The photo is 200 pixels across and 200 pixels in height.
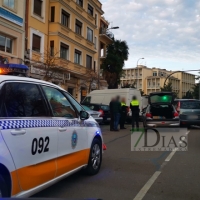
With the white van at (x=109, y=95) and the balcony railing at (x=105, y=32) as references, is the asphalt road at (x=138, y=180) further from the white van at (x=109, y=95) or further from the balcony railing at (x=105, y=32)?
the balcony railing at (x=105, y=32)

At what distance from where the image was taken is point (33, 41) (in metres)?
22.2

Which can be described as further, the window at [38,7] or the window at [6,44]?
the window at [38,7]

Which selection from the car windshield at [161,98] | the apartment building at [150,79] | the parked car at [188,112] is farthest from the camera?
the apartment building at [150,79]

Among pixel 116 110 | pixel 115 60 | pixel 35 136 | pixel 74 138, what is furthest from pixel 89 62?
pixel 35 136

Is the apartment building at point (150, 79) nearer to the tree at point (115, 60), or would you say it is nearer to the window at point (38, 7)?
the tree at point (115, 60)

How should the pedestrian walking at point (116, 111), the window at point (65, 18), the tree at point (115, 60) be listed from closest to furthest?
the pedestrian walking at point (116, 111) → the window at point (65, 18) → the tree at point (115, 60)

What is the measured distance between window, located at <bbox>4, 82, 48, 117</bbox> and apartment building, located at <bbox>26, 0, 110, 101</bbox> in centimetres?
1760

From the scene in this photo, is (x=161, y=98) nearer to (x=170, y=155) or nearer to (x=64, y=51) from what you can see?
(x=170, y=155)

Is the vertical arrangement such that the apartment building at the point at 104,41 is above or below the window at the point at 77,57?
above

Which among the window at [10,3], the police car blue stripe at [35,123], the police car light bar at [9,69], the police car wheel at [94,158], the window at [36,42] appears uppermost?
the window at [10,3]

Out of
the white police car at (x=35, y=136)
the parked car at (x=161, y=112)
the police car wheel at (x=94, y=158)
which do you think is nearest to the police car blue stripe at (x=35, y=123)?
the white police car at (x=35, y=136)

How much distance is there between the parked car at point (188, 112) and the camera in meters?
15.0

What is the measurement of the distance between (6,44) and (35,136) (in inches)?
646

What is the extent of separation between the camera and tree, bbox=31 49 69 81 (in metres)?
20.8
